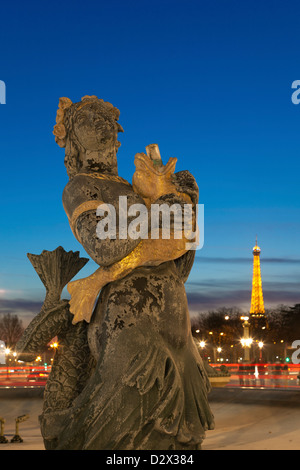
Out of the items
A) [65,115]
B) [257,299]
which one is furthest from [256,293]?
[65,115]

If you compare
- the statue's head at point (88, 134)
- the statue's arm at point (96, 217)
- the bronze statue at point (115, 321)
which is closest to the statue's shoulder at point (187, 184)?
the bronze statue at point (115, 321)

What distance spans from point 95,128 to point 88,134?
0.21ft

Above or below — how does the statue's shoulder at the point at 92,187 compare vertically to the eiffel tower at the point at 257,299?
below

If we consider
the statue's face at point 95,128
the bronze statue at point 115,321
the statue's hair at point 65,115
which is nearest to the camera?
the bronze statue at point 115,321

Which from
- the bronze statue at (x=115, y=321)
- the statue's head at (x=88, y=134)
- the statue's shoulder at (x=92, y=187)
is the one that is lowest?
the bronze statue at (x=115, y=321)

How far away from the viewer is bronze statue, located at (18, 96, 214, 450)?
3.60m

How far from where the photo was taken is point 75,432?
367 cm

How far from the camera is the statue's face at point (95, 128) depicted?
4254 mm

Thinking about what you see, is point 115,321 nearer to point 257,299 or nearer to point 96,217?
point 96,217

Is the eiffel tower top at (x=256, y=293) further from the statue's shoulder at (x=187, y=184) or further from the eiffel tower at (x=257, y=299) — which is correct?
the statue's shoulder at (x=187, y=184)

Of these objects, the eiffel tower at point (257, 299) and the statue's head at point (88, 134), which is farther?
the eiffel tower at point (257, 299)

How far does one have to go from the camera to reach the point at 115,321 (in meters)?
3.76
